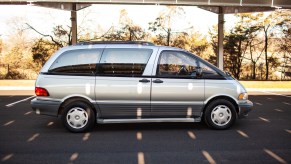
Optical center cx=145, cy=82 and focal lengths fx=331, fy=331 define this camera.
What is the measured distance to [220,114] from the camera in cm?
688

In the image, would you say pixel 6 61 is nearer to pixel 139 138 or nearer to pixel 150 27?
pixel 150 27

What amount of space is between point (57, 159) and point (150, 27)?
26.7 meters

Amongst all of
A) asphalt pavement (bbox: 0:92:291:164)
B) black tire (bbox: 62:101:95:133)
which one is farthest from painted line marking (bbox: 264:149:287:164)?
black tire (bbox: 62:101:95:133)

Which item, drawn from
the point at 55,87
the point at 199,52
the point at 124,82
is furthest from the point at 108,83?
the point at 199,52

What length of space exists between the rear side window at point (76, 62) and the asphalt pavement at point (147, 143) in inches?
49.5

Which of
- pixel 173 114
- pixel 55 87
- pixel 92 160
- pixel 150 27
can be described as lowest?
pixel 92 160

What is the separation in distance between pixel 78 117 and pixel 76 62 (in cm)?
111

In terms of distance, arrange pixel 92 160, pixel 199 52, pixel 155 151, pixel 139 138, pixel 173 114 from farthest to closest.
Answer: pixel 199 52 → pixel 173 114 → pixel 139 138 → pixel 155 151 → pixel 92 160

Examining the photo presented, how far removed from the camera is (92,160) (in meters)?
4.88

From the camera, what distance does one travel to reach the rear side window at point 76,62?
6672 millimetres

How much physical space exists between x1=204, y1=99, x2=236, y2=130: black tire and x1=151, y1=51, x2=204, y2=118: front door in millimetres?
213

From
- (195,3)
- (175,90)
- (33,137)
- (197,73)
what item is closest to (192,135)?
(175,90)

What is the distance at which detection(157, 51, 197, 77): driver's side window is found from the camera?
22.2 ft

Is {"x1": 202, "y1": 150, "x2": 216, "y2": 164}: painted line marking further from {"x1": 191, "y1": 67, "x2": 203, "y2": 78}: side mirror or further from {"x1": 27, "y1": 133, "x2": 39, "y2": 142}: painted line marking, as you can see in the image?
{"x1": 27, "y1": 133, "x2": 39, "y2": 142}: painted line marking
